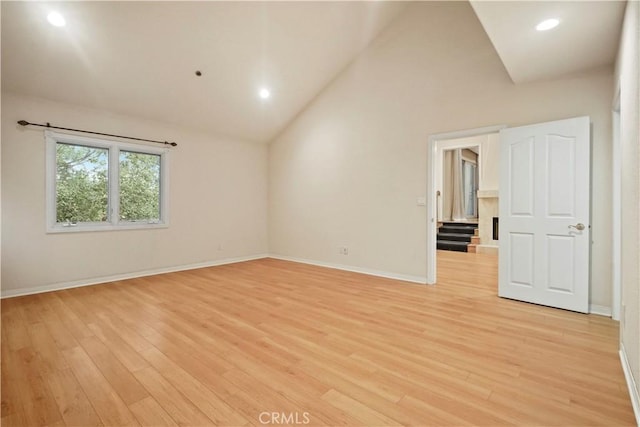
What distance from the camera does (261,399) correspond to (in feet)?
5.65

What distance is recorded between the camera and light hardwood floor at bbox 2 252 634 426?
1.62m

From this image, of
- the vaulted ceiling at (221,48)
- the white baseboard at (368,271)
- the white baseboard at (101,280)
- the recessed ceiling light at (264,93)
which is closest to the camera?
the vaulted ceiling at (221,48)

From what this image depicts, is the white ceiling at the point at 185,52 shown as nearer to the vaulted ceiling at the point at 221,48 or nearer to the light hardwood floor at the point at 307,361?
the vaulted ceiling at the point at 221,48

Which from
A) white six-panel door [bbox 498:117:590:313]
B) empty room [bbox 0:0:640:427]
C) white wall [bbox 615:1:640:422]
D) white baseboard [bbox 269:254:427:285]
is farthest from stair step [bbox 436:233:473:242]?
white wall [bbox 615:1:640:422]

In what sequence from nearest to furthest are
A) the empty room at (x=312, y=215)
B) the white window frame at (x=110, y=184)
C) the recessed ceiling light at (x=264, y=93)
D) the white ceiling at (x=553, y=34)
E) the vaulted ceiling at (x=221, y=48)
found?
the empty room at (x=312, y=215) → the white ceiling at (x=553, y=34) → the vaulted ceiling at (x=221, y=48) → the white window frame at (x=110, y=184) → the recessed ceiling light at (x=264, y=93)

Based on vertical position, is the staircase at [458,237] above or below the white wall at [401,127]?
below

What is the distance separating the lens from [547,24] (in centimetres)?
247

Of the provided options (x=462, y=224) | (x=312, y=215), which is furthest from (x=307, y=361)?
(x=462, y=224)

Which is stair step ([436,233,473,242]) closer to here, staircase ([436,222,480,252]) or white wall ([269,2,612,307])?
staircase ([436,222,480,252])

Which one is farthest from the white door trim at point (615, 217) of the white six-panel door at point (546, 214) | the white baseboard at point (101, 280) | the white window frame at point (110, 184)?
the white window frame at point (110, 184)

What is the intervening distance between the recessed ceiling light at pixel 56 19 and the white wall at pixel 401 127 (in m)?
3.72

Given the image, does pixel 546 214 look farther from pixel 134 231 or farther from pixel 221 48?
pixel 134 231

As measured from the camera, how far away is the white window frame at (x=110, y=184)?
4023mm

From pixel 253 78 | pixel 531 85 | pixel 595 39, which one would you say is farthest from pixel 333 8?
pixel 595 39
